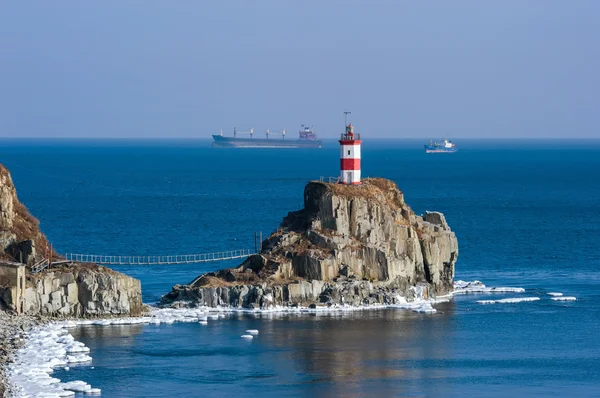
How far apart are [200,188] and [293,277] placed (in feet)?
325

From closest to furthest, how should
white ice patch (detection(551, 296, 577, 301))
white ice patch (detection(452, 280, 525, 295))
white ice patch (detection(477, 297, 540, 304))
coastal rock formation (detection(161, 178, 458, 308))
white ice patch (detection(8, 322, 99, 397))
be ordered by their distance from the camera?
white ice patch (detection(8, 322, 99, 397))
coastal rock formation (detection(161, 178, 458, 308))
white ice patch (detection(477, 297, 540, 304))
white ice patch (detection(551, 296, 577, 301))
white ice patch (detection(452, 280, 525, 295))

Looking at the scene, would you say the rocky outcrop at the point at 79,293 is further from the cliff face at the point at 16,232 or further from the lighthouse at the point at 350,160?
the lighthouse at the point at 350,160

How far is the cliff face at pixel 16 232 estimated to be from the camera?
69.0m

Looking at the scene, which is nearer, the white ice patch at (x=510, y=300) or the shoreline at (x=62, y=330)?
the shoreline at (x=62, y=330)

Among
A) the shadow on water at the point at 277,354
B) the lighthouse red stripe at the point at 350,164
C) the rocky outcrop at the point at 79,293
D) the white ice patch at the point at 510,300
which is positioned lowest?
the shadow on water at the point at 277,354

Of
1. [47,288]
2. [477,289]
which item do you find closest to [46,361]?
[47,288]

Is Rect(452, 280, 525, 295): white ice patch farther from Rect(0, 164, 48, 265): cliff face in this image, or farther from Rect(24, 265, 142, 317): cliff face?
Rect(0, 164, 48, 265): cliff face

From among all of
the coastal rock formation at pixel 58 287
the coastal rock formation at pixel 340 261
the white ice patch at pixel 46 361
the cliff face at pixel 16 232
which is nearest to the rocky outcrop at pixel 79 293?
the coastal rock formation at pixel 58 287

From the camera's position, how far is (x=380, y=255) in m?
76.2

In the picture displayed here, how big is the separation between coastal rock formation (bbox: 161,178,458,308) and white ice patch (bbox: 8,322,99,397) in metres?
10.7

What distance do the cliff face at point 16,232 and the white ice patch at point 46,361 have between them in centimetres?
527

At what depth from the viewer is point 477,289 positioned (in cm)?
8094

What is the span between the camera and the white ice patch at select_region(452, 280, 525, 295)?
264 ft

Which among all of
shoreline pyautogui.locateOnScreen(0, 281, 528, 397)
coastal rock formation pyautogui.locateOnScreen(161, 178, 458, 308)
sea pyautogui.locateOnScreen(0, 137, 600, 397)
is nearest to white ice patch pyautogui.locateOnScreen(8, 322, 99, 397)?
shoreline pyautogui.locateOnScreen(0, 281, 528, 397)
